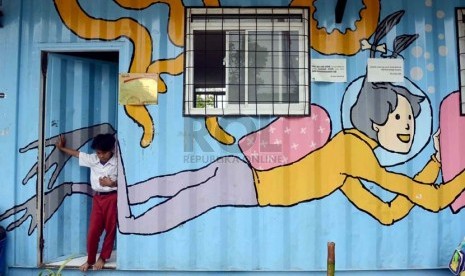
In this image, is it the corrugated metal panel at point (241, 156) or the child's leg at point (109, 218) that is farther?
the child's leg at point (109, 218)

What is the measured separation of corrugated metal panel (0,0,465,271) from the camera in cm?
387

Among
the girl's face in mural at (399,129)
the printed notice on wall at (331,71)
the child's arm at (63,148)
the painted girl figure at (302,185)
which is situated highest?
the printed notice on wall at (331,71)

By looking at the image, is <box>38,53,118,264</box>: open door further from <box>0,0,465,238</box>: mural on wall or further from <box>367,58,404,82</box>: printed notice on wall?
<box>367,58,404,82</box>: printed notice on wall

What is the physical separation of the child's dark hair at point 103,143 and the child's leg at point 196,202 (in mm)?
651

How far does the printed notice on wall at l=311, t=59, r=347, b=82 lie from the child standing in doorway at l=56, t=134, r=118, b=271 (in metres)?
2.07

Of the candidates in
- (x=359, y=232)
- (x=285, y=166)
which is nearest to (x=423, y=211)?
(x=359, y=232)

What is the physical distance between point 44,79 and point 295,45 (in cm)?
242

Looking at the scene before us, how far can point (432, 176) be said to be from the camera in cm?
391

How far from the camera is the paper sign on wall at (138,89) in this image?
3918 millimetres

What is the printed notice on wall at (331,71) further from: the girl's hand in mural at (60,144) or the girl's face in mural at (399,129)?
the girl's hand in mural at (60,144)

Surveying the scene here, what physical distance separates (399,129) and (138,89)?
2456 mm

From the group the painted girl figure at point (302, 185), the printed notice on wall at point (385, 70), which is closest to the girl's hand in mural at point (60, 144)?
the painted girl figure at point (302, 185)

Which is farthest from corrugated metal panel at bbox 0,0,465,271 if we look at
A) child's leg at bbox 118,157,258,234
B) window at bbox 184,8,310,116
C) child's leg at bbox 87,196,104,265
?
child's leg at bbox 87,196,104,265

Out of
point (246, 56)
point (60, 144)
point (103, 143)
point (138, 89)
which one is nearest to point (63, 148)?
point (60, 144)
